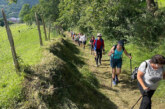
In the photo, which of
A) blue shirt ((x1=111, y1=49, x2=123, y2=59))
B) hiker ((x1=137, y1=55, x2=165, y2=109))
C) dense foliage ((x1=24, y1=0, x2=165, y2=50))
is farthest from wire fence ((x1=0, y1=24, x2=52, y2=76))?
dense foliage ((x1=24, y1=0, x2=165, y2=50))

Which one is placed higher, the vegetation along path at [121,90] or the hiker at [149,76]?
the hiker at [149,76]

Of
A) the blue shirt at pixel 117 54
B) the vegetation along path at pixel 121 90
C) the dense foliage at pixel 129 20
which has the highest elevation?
the dense foliage at pixel 129 20

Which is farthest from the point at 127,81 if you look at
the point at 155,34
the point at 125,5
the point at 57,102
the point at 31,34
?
the point at 31,34

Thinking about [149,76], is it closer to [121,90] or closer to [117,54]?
[117,54]

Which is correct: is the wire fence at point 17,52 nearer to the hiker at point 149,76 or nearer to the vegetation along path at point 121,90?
the vegetation along path at point 121,90

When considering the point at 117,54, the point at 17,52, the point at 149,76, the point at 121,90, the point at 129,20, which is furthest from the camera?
the point at 129,20

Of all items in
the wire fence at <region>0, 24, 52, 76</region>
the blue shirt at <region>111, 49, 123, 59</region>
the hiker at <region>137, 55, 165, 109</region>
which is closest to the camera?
the hiker at <region>137, 55, 165, 109</region>

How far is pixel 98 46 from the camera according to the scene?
8.24m

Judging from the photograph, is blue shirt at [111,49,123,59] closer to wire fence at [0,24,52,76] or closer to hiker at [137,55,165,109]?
hiker at [137,55,165,109]

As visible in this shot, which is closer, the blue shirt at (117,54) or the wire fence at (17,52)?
the wire fence at (17,52)

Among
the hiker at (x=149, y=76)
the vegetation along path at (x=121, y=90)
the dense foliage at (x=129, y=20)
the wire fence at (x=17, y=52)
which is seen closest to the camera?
the hiker at (x=149, y=76)

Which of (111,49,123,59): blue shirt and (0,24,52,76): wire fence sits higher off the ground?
(111,49,123,59): blue shirt

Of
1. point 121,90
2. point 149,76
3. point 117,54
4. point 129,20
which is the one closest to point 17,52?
point 117,54

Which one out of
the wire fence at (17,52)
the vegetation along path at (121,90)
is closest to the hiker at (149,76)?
the vegetation along path at (121,90)
